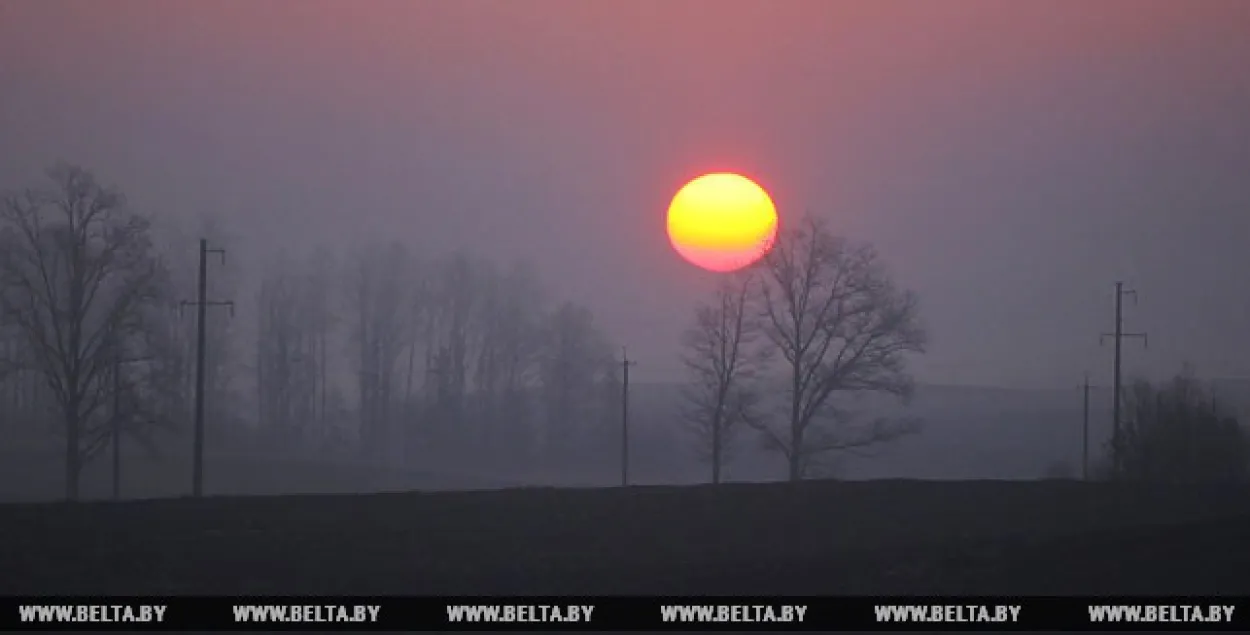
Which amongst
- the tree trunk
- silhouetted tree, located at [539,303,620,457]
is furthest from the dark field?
silhouetted tree, located at [539,303,620,457]

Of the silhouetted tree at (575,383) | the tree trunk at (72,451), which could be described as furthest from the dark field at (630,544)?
the silhouetted tree at (575,383)

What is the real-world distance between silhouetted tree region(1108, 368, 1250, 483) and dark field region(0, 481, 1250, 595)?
23028 mm

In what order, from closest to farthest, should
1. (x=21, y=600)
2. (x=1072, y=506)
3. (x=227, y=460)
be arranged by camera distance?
1. (x=21, y=600)
2. (x=1072, y=506)
3. (x=227, y=460)

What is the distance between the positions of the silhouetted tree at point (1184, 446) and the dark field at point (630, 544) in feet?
75.6

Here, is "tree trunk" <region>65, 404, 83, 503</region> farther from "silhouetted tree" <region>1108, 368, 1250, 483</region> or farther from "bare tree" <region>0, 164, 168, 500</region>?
"silhouetted tree" <region>1108, 368, 1250, 483</region>

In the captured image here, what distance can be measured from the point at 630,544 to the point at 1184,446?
3403cm

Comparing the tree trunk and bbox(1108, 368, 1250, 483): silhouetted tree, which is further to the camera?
bbox(1108, 368, 1250, 483): silhouetted tree

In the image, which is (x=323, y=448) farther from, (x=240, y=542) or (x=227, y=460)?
(x=240, y=542)

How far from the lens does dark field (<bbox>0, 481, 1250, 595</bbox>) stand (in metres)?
19.8

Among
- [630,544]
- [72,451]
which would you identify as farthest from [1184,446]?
[72,451]

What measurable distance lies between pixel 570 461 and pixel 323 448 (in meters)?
15.7

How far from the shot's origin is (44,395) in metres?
A: 77.6

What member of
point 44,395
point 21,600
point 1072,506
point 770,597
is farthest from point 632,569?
point 44,395

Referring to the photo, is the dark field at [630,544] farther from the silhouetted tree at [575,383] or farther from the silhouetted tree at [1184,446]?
the silhouetted tree at [575,383]
